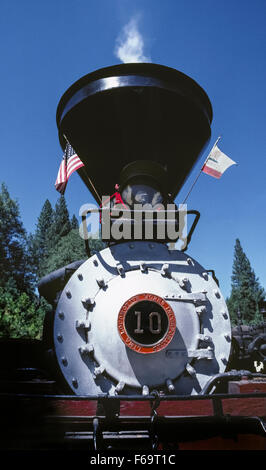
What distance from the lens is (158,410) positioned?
80.4 inches

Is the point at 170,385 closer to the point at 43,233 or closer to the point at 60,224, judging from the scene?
the point at 60,224

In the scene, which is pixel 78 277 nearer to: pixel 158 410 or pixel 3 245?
pixel 158 410

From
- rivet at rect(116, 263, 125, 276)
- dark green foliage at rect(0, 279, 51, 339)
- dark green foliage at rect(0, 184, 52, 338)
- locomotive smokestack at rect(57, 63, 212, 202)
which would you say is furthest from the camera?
dark green foliage at rect(0, 184, 52, 338)

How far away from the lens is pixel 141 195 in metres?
3.43

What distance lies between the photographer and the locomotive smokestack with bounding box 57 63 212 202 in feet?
10.7

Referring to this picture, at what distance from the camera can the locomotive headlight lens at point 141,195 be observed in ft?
11.2

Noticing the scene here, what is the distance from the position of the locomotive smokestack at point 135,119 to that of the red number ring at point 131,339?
54.7 inches

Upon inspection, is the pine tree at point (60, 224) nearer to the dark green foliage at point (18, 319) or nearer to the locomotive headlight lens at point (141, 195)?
the dark green foliage at point (18, 319)

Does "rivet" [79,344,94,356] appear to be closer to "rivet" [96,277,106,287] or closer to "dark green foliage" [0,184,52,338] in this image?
"rivet" [96,277,106,287]

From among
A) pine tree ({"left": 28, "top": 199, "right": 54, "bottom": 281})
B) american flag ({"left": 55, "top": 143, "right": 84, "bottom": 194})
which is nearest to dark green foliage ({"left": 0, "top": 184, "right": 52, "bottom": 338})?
pine tree ({"left": 28, "top": 199, "right": 54, "bottom": 281})

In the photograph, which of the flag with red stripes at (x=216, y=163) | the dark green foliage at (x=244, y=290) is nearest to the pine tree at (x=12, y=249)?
the dark green foliage at (x=244, y=290)

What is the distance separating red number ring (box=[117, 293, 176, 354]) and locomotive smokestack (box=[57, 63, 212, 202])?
4.56 ft

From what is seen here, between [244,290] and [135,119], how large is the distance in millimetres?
40200
